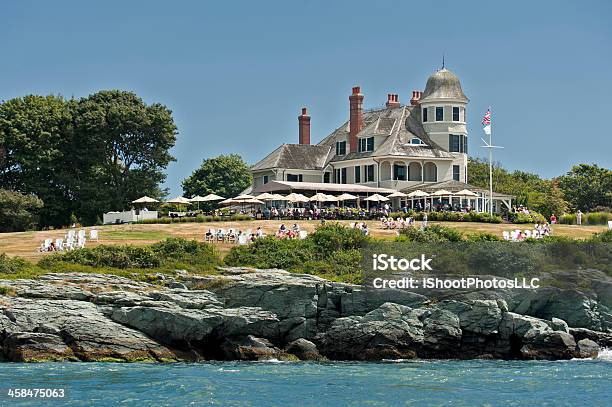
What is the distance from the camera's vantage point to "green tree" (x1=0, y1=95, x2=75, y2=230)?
73.9m

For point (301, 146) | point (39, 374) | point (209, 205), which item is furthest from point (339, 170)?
point (39, 374)

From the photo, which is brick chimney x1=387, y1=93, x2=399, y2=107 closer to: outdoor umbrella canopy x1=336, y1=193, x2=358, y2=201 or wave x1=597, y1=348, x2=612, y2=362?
outdoor umbrella canopy x1=336, y1=193, x2=358, y2=201

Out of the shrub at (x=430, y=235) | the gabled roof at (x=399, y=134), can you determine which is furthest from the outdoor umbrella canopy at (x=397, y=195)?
the shrub at (x=430, y=235)

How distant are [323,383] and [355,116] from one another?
2003 inches

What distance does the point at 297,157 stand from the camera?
84250 mm

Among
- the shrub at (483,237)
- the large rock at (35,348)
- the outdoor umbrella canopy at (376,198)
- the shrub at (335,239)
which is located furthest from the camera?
the outdoor umbrella canopy at (376,198)

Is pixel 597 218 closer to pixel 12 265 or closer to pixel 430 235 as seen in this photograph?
pixel 430 235

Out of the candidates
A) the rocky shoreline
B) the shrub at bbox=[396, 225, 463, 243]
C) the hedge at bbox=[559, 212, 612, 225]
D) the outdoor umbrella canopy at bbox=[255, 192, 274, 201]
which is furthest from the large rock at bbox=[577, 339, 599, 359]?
the outdoor umbrella canopy at bbox=[255, 192, 274, 201]

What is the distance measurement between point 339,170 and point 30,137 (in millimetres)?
22649

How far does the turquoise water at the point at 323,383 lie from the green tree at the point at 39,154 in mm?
37702

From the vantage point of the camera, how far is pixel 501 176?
105000mm

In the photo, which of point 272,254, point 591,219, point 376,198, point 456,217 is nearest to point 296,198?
point 376,198

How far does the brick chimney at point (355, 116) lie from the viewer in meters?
83.1

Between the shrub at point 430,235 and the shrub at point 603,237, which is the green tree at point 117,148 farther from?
the shrub at point 603,237
